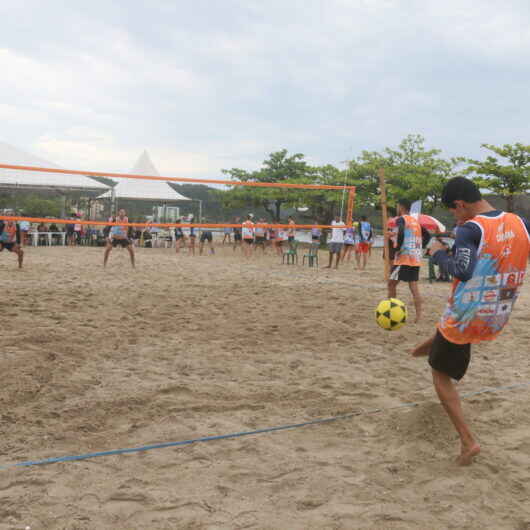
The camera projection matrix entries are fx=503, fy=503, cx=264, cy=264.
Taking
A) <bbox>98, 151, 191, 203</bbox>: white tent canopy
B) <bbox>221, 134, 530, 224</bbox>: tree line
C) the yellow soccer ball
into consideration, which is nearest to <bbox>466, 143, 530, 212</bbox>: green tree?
<bbox>221, 134, 530, 224</bbox>: tree line

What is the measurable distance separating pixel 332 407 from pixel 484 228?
1521 mm

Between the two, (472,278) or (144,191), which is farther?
(144,191)

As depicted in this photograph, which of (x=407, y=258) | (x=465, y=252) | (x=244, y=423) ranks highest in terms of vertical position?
(x=465, y=252)

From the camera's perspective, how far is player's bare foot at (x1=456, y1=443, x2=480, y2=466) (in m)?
2.41

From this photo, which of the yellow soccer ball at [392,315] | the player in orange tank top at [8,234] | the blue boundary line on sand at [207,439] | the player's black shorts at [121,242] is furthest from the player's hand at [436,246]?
the player's black shorts at [121,242]

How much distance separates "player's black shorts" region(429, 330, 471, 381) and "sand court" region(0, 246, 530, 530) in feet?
1.53

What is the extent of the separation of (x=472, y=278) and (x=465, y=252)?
0.55 feet

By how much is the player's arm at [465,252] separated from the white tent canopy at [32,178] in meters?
18.5

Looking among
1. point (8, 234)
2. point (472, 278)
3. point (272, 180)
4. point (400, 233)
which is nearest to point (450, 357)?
point (472, 278)

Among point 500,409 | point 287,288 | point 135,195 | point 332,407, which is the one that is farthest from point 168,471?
point 135,195

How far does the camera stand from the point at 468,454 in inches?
95.0

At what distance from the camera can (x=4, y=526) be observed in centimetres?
185

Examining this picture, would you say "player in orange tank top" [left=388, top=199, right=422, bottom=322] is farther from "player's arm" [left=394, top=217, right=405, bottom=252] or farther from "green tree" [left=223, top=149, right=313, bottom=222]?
"green tree" [left=223, top=149, right=313, bottom=222]

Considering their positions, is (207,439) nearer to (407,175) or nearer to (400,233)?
(400,233)
